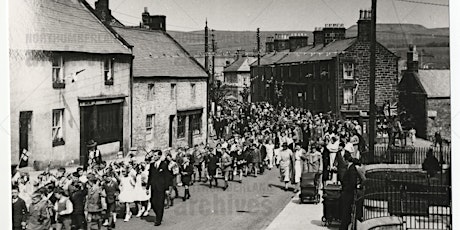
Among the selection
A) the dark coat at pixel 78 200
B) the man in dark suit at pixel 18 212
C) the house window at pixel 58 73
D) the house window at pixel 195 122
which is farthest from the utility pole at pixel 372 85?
the man in dark suit at pixel 18 212

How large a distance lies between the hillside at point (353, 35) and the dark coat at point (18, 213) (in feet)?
6.87

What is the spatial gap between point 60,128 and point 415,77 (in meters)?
3.37

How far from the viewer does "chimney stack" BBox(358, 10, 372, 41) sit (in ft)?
17.5

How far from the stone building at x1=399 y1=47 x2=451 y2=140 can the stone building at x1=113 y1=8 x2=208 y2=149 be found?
1.98 m

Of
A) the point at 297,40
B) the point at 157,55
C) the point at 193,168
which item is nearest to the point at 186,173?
the point at 193,168

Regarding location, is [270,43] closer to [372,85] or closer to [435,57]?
[372,85]

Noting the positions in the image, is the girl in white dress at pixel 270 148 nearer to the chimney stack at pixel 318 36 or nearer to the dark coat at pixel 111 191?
the chimney stack at pixel 318 36

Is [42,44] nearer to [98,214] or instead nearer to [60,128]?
[60,128]


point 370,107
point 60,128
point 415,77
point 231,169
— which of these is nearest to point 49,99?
point 60,128

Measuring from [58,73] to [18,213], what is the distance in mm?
1292

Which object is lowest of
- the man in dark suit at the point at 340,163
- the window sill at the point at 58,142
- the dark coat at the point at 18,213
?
the dark coat at the point at 18,213

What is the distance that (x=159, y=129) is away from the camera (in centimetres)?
547

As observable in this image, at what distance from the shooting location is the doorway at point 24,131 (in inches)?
200

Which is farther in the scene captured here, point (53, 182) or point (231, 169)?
point (231, 169)
